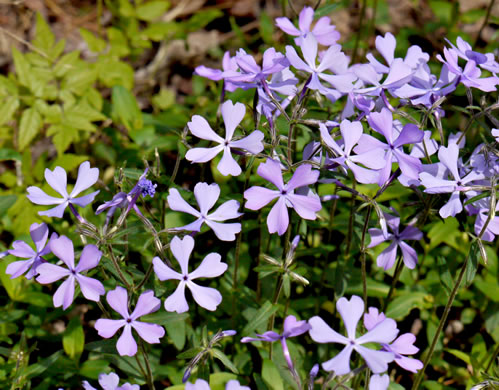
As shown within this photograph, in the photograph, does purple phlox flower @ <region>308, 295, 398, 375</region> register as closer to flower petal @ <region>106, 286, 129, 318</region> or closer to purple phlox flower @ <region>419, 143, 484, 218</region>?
purple phlox flower @ <region>419, 143, 484, 218</region>

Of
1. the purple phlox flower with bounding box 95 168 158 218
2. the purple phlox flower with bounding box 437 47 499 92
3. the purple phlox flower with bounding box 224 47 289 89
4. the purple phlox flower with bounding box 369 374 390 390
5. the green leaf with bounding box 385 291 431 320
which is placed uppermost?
the purple phlox flower with bounding box 224 47 289 89

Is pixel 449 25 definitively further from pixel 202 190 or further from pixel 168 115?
pixel 202 190

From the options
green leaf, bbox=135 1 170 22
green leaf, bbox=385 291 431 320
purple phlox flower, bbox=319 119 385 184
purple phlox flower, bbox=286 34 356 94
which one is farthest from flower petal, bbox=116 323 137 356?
green leaf, bbox=135 1 170 22

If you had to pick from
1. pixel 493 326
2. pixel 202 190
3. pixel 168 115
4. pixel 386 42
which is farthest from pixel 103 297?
pixel 493 326

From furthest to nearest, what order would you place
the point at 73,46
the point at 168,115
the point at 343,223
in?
the point at 73,46, the point at 168,115, the point at 343,223

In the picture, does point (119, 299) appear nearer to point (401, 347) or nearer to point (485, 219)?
point (401, 347)

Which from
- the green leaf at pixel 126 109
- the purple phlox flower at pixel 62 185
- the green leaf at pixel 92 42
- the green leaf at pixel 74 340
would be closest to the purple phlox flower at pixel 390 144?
the purple phlox flower at pixel 62 185

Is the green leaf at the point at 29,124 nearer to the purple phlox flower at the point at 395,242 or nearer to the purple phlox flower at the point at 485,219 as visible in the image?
the purple phlox flower at the point at 395,242

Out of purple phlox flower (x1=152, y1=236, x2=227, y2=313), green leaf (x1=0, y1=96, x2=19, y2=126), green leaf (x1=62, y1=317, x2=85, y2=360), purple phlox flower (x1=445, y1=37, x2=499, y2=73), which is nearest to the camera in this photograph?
purple phlox flower (x1=152, y1=236, x2=227, y2=313)
